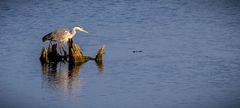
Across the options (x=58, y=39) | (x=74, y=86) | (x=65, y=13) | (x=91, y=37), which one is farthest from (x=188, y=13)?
(x=74, y=86)

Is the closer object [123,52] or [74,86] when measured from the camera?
[74,86]

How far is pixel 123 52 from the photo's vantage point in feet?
119

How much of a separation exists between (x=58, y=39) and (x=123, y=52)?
96.1 inches

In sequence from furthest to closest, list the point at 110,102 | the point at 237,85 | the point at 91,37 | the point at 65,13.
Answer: the point at 65,13 < the point at 91,37 < the point at 237,85 < the point at 110,102

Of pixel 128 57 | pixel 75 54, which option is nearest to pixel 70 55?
pixel 75 54

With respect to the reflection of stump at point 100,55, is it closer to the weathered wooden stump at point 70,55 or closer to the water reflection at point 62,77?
the weathered wooden stump at point 70,55

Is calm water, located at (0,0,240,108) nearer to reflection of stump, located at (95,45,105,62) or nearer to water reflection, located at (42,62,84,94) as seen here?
water reflection, located at (42,62,84,94)

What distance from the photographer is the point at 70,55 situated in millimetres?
34281

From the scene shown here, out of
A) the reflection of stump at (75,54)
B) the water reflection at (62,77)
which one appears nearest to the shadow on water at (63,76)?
the water reflection at (62,77)

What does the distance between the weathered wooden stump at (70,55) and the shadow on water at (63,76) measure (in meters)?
0.19

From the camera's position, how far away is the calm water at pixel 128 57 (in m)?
30.2

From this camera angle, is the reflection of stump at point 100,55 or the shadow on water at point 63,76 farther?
the reflection of stump at point 100,55

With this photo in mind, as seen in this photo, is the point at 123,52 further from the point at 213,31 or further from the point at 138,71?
the point at 213,31

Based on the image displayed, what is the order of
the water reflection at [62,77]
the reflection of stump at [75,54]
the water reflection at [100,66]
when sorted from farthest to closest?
the reflection of stump at [75,54]
the water reflection at [100,66]
the water reflection at [62,77]
